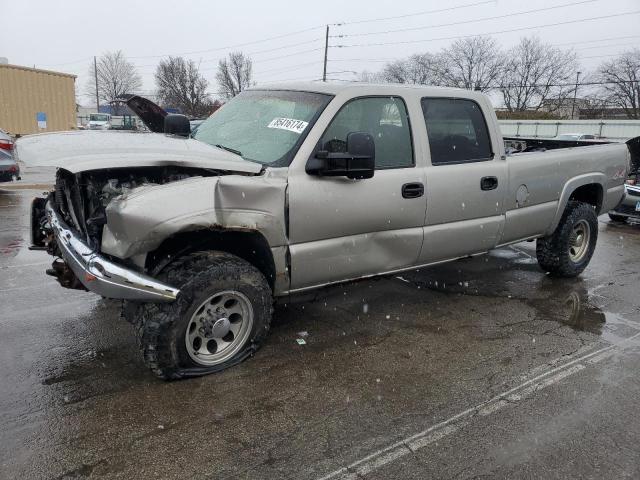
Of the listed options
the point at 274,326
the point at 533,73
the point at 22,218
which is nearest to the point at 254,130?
the point at 274,326

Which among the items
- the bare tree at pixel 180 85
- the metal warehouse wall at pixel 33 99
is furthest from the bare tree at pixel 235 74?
the metal warehouse wall at pixel 33 99

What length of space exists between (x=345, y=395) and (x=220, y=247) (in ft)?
4.15

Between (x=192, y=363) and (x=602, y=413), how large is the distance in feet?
8.20

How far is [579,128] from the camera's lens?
40.7 metres

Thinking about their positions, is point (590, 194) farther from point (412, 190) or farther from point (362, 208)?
point (362, 208)

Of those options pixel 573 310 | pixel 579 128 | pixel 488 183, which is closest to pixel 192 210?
pixel 488 183

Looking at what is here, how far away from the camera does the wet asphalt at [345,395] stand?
2.65 m

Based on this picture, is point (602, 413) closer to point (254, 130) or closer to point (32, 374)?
point (254, 130)

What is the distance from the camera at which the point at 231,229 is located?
3279 mm

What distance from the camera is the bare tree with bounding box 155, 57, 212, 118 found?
210 ft

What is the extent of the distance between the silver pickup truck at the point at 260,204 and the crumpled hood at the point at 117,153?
0.04 feet

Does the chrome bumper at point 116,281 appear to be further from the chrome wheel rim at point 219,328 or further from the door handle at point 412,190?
the door handle at point 412,190

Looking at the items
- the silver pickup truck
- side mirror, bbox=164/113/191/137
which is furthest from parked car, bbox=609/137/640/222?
side mirror, bbox=164/113/191/137

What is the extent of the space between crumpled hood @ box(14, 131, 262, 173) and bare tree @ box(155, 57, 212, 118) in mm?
61165
